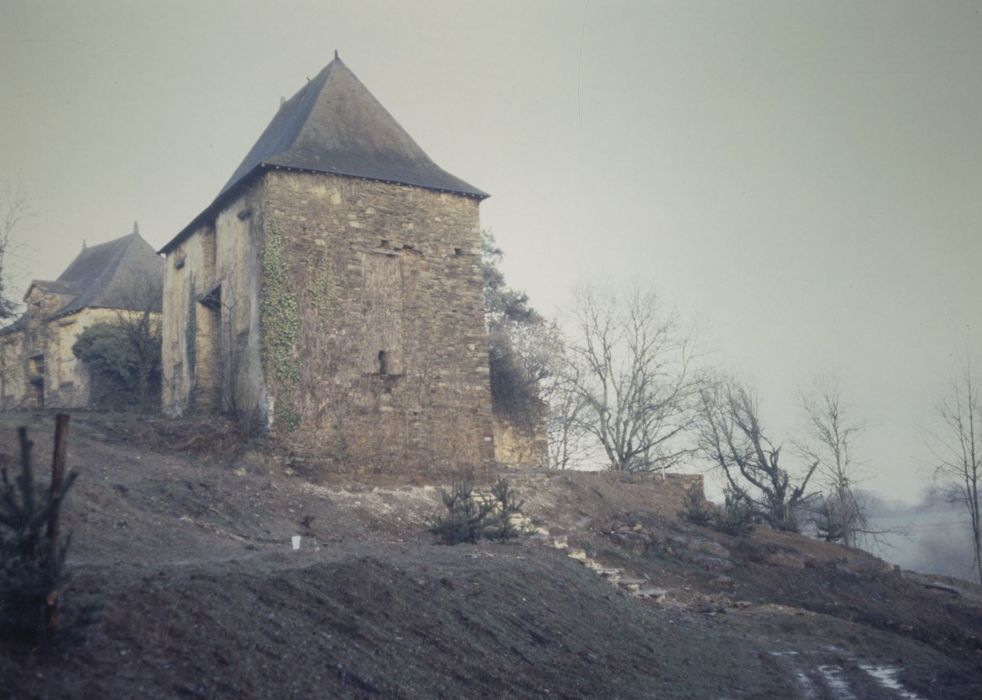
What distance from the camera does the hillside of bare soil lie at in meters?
6.51

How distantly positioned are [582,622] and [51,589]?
24.7ft

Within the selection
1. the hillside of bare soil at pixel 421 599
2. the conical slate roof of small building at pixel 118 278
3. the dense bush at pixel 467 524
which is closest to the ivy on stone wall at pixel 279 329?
the hillside of bare soil at pixel 421 599

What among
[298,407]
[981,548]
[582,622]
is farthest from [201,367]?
[981,548]

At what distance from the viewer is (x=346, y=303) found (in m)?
20.7

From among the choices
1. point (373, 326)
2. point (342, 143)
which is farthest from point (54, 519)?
point (342, 143)

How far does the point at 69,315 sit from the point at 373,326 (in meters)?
19.0

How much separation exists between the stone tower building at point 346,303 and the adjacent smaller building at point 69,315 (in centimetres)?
1147

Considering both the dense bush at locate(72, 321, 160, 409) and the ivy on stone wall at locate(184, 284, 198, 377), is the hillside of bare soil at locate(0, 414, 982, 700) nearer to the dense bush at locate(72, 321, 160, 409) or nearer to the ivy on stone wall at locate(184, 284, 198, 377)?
the ivy on stone wall at locate(184, 284, 198, 377)

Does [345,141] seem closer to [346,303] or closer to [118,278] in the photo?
[346,303]

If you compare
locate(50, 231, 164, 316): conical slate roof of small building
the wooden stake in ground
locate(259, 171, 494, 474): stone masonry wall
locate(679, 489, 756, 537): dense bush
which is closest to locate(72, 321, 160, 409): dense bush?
locate(50, 231, 164, 316): conical slate roof of small building

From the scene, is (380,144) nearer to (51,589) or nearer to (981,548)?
(51,589)

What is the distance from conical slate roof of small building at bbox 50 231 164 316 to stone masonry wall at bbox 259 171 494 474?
1274 cm

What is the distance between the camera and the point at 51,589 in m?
5.48

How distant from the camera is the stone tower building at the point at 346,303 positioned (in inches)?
787
